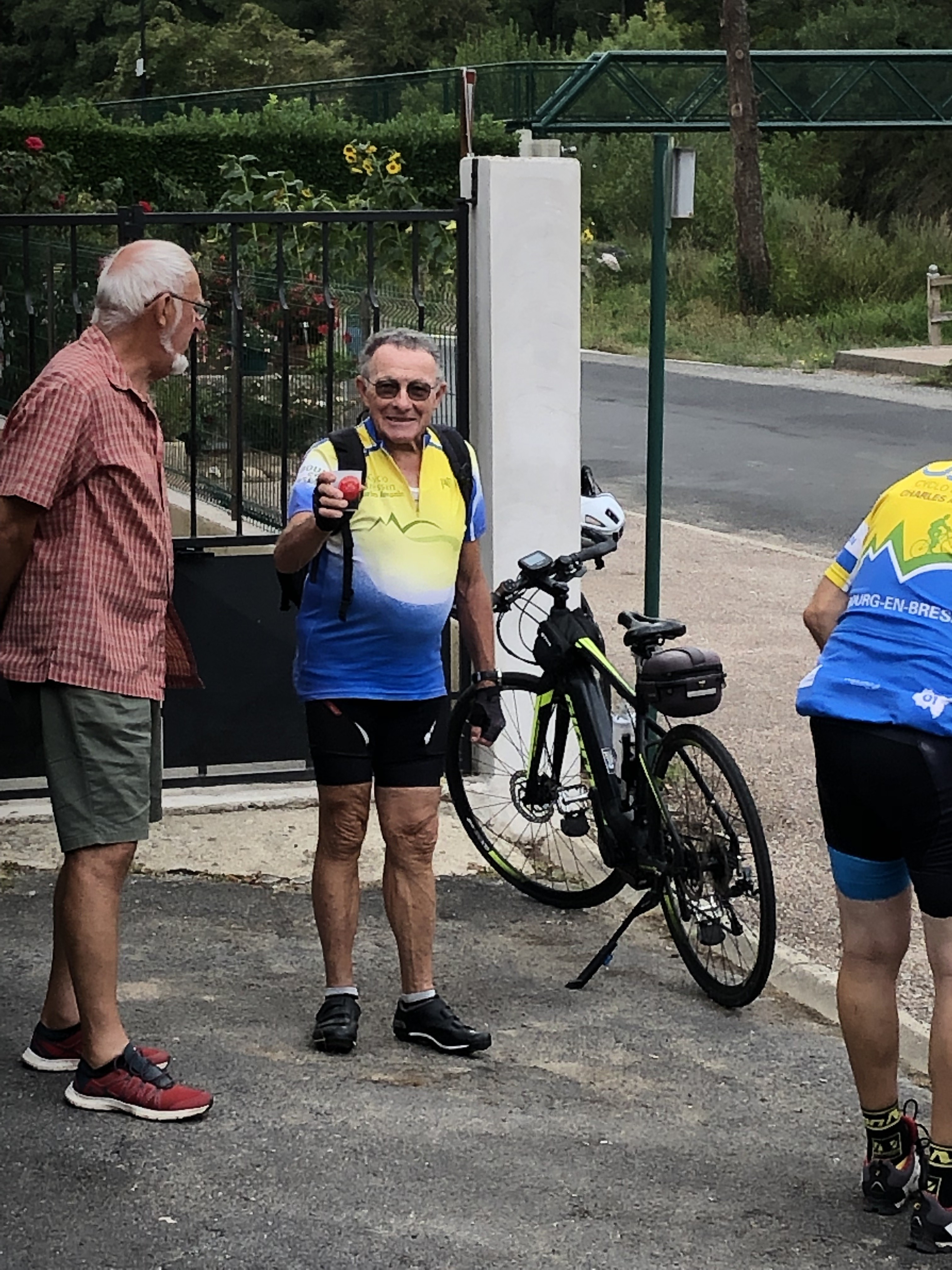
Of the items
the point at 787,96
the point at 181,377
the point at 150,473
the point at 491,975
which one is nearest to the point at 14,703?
the point at 150,473

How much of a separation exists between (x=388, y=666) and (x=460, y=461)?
0.55 m

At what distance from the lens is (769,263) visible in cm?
3125

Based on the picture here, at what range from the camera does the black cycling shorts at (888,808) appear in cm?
374

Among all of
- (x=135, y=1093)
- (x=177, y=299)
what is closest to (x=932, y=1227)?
(x=135, y=1093)

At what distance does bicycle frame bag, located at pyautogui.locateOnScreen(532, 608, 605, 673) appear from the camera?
5.79 meters

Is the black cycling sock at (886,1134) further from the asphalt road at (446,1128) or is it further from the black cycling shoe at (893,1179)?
the asphalt road at (446,1128)

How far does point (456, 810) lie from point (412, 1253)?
276 centimetres

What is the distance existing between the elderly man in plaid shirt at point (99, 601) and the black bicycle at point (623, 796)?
55.7 inches

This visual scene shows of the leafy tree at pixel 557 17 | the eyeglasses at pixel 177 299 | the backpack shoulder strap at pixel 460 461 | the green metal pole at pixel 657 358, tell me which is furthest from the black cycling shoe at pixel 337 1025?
the leafy tree at pixel 557 17

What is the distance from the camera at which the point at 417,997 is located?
4852 millimetres

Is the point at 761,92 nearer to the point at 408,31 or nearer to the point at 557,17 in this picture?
the point at 408,31

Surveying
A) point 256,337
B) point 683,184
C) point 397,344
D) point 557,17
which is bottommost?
point 256,337

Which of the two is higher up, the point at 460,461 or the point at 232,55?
the point at 232,55

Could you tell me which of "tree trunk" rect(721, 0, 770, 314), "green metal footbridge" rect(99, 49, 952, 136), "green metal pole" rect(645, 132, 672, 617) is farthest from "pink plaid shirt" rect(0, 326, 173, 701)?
"green metal footbridge" rect(99, 49, 952, 136)
